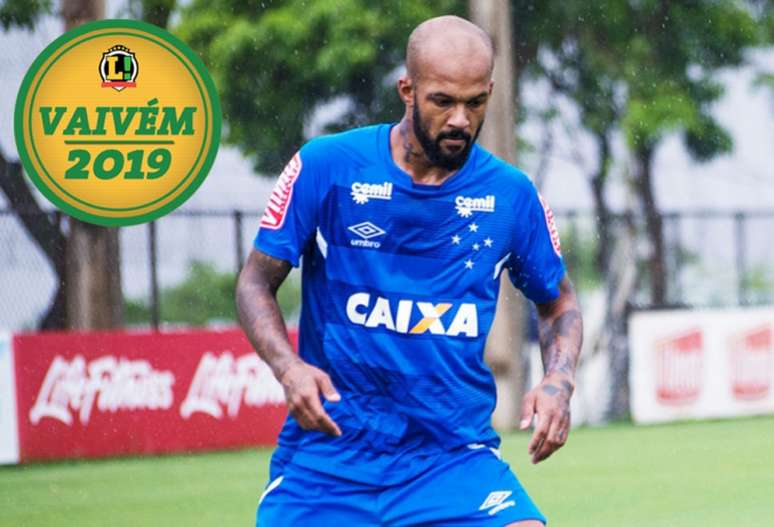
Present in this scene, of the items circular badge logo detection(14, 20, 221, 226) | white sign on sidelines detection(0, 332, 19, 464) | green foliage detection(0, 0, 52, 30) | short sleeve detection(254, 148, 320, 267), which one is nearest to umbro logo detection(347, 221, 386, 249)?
short sleeve detection(254, 148, 320, 267)

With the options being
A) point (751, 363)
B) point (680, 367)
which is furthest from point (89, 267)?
point (751, 363)

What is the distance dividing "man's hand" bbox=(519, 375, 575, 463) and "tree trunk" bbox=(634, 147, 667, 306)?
1635 centimetres

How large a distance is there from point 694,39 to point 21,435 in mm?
13524

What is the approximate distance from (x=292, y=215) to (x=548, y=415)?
0.89m

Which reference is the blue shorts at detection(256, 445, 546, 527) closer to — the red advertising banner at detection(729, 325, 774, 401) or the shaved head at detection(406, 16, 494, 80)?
the shaved head at detection(406, 16, 494, 80)

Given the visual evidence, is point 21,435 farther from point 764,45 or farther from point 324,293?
point 764,45

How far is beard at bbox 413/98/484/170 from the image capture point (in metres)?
4.17

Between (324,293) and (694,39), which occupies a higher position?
(694,39)

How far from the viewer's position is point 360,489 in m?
4.16

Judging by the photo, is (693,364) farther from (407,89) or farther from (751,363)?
(407,89)

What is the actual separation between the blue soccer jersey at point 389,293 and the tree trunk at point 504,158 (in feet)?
41.2

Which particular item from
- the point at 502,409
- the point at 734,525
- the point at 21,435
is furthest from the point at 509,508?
the point at 502,409

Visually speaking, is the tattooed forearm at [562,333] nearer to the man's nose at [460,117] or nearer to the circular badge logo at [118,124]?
the man's nose at [460,117]

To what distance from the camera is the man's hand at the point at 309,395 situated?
3891mm
